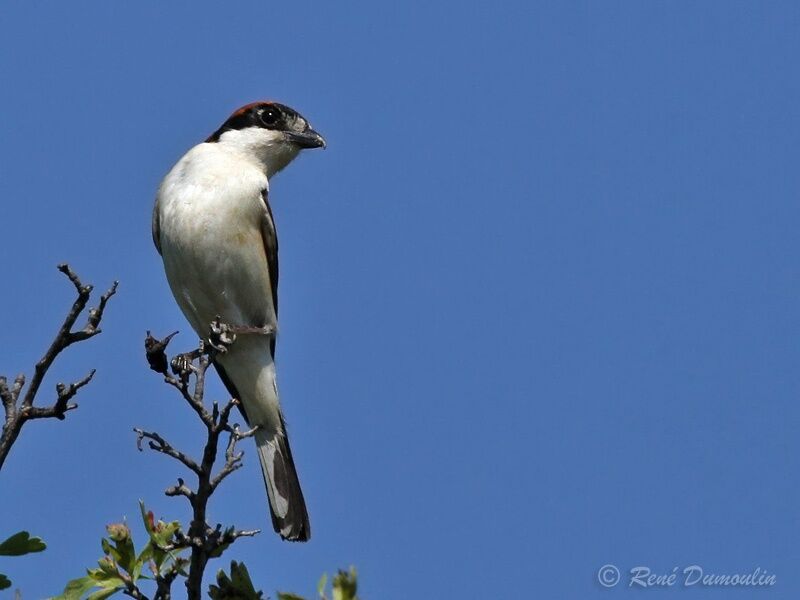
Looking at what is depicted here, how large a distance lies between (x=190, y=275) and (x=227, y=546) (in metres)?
3.03

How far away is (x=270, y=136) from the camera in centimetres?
788

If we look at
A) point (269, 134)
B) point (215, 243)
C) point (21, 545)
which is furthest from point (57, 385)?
point (269, 134)

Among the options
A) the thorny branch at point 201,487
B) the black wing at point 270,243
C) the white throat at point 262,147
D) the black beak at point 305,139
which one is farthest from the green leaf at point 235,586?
the black beak at point 305,139

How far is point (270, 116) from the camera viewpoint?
804cm

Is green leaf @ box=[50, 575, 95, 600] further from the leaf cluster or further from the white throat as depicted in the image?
the white throat

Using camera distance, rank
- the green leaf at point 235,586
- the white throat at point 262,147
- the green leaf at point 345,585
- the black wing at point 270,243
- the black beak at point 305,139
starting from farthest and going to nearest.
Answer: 1. the black beak at point 305,139
2. the white throat at point 262,147
3. the black wing at point 270,243
4. the green leaf at point 235,586
5. the green leaf at point 345,585

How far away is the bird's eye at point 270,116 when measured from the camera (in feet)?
26.3

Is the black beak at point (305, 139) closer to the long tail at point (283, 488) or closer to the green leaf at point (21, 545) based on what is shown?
the long tail at point (283, 488)

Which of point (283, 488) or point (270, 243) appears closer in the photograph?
point (283, 488)

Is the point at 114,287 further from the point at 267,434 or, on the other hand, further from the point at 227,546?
the point at 267,434

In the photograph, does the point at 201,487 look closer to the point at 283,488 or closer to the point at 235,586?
the point at 235,586

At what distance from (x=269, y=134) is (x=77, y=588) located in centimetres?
450

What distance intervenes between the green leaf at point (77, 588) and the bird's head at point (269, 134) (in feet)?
13.9

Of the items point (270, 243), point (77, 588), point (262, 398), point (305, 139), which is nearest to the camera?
point (77, 588)
